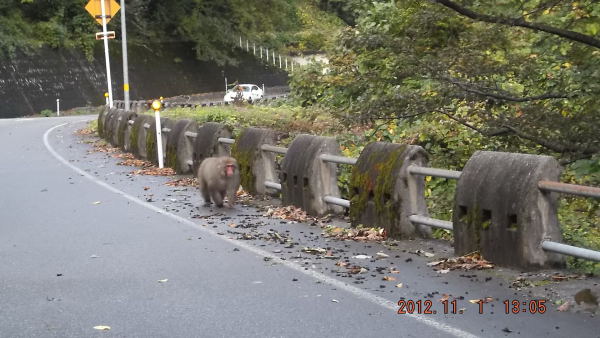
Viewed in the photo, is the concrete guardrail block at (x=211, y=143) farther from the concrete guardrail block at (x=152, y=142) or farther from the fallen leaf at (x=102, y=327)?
the fallen leaf at (x=102, y=327)

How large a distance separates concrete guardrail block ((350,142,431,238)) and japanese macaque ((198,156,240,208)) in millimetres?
2853

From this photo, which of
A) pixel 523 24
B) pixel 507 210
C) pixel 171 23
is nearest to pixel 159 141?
pixel 523 24

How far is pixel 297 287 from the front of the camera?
7570mm

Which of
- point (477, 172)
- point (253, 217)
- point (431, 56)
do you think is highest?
point (431, 56)

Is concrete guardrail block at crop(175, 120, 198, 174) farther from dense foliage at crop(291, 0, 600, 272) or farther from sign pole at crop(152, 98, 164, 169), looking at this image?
dense foliage at crop(291, 0, 600, 272)

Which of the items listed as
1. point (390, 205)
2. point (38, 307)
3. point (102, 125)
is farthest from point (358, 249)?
point (102, 125)

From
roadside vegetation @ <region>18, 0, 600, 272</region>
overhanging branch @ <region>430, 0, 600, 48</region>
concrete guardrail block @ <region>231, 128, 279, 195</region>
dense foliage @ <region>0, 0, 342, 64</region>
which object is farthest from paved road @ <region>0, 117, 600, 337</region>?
dense foliage @ <region>0, 0, 342, 64</region>

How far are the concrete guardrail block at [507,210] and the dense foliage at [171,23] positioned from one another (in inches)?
1804

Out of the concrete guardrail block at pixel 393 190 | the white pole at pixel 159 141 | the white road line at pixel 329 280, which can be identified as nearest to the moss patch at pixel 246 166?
the white road line at pixel 329 280

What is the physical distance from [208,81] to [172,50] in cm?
349

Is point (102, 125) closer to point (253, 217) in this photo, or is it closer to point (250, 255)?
point (253, 217)

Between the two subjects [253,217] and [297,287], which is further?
[253,217]

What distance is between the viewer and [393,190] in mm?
9703

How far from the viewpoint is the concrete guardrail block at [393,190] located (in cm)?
969
